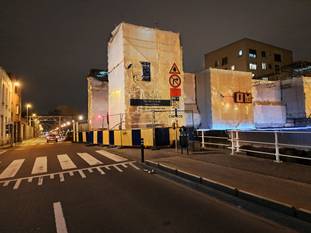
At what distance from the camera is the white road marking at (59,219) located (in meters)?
4.16

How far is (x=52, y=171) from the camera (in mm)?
9578

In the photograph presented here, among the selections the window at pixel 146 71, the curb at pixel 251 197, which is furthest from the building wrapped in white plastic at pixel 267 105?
the curb at pixel 251 197

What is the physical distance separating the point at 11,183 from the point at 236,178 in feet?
22.8

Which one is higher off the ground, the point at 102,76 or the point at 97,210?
the point at 102,76

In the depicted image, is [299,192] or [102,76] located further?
[102,76]

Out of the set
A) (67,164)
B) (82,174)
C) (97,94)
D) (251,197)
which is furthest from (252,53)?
(251,197)

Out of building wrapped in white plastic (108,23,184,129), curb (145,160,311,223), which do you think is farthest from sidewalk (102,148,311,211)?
building wrapped in white plastic (108,23,184,129)

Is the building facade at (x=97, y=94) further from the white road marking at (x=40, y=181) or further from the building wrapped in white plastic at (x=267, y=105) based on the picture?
the white road marking at (x=40, y=181)

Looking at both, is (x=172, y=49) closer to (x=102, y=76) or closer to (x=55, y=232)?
(x=102, y=76)

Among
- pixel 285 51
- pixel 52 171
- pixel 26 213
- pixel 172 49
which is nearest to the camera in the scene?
pixel 26 213

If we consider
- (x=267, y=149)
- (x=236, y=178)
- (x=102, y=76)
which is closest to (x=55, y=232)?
(x=236, y=178)

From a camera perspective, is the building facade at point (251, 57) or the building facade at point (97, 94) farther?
the building facade at point (251, 57)

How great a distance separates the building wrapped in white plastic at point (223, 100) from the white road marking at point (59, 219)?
24.1 m

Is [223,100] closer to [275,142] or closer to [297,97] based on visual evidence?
[297,97]
